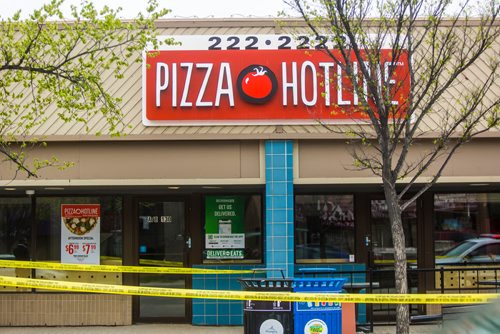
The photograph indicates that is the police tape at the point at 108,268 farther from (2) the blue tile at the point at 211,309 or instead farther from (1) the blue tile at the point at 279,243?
(2) the blue tile at the point at 211,309

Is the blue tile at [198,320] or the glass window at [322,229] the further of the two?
the glass window at [322,229]

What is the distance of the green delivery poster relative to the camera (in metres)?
11.6

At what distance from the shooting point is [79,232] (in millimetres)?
11633

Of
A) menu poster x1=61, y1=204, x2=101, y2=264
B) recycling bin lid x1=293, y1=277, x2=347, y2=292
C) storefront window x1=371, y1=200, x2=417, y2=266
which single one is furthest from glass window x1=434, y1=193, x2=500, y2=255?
menu poster x1=61, y1=204, x2=101, y2=264

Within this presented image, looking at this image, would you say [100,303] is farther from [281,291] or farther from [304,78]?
[304,78]

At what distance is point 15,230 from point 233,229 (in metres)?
3.93

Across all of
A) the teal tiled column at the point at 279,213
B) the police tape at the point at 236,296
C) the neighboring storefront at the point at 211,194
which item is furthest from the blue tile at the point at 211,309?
the police tape at the point at 236,296

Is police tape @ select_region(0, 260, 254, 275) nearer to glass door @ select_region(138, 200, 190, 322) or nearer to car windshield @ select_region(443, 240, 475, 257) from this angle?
glass door @ select_region(138, 200, 190, 322)

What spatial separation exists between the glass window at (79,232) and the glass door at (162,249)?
16.9 inches

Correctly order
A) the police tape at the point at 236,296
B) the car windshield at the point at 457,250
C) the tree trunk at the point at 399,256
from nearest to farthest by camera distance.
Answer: the police tape at the point at 236,296 < the tree trunk at the point at 399,256 < the car windshield at the point at 457,250

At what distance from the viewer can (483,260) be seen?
11.8 meters

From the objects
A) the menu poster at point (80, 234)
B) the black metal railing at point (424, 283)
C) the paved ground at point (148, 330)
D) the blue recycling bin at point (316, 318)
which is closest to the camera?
the blue recycling bin at point (316, 318)

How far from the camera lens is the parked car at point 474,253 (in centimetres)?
1184

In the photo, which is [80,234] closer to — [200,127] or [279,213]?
[200,127]
